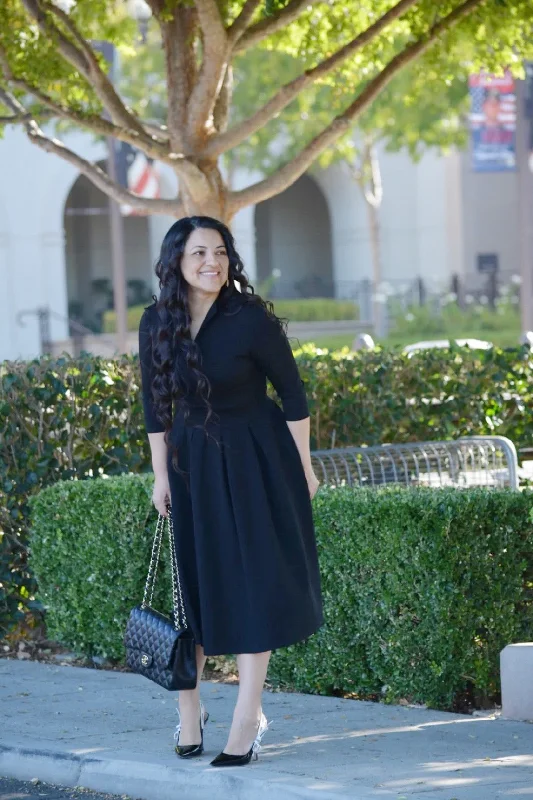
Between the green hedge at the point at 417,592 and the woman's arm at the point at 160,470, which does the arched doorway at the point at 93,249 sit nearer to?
the green hedge at the point at 417,592

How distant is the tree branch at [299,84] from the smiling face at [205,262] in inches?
149

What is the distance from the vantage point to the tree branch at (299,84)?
26.9ft

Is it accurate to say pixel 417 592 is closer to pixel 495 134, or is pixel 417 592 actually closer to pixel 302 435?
pixel 302 435

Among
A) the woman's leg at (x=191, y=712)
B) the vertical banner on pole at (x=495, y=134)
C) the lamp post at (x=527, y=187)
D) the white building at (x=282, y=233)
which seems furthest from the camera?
the white building at (x=282, y=233)

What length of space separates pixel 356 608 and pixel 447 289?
2788 centimetres

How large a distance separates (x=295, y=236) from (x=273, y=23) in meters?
29.0

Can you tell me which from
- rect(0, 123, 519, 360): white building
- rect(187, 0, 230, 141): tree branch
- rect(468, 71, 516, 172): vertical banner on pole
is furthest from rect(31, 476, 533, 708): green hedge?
rect(0, 123, 519, 360): white building

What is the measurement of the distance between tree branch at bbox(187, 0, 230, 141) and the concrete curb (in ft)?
15.3

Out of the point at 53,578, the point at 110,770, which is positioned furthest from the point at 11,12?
the point at 110,770

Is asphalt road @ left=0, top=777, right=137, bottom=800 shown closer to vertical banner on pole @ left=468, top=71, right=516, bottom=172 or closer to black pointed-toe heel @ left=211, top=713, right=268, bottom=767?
black pointed-toe heel @ left=211, top=713, right=268, bottom=767

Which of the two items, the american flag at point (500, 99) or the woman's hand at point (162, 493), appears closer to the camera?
the woman's hand at point (162, 493)

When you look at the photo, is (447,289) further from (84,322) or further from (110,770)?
(110,770)

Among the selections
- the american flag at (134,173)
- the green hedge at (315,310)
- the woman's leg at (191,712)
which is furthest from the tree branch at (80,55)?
the green hedge at (315,310)

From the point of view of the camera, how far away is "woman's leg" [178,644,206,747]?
15.3 ft
